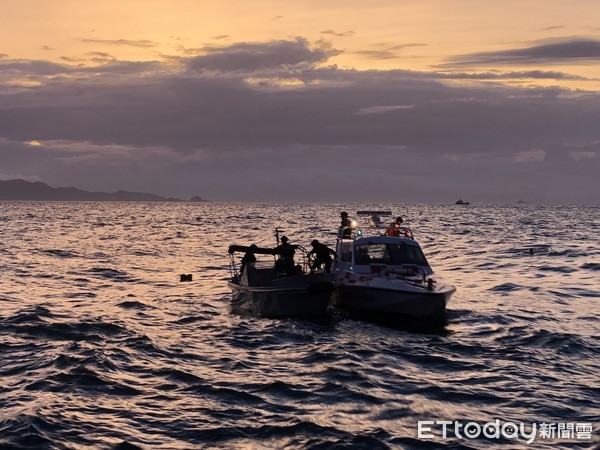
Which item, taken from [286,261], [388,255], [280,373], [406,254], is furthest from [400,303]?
[280,373]

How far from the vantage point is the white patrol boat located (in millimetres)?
21984

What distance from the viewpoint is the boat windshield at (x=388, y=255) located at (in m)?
25.0

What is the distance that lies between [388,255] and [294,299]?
4.11 meters

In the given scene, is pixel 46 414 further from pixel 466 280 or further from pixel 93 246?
pixel 93 246

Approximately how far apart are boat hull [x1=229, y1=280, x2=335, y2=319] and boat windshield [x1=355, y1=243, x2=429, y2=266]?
7.07 feet

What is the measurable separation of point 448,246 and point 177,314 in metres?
40.6

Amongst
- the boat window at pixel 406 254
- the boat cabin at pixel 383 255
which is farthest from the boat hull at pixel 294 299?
the boat window at pixel 406 254

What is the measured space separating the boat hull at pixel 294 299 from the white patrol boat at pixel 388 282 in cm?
86

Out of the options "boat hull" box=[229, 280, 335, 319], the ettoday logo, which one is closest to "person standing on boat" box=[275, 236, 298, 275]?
"boat hull" box=[229, 280, 335, 319]

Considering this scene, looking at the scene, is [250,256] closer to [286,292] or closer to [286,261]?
[286,261]

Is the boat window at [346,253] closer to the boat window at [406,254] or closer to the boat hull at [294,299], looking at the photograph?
the boat window at [406,254]

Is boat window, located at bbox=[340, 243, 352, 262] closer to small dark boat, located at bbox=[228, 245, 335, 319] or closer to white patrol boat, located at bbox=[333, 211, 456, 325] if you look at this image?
white patrol boat, located at bbox=[333, 211, 456, 325]

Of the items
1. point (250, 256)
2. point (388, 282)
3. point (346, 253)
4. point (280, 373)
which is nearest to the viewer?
point (280, 373)

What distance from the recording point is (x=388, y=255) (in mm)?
25172
